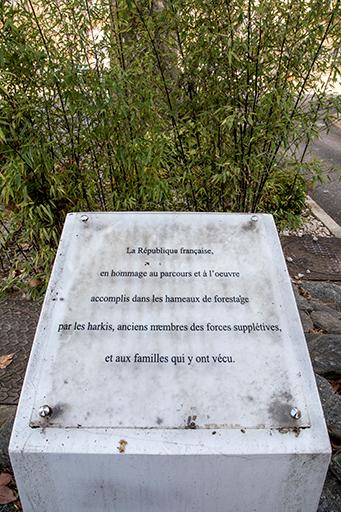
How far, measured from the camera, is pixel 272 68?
8.29 feet

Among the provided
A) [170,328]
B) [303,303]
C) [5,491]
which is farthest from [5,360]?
[303,303]

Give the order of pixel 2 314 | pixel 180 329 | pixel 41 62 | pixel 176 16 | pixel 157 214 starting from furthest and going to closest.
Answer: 1. pixel 2 314
2. pixel 176 16
3. pixel 41 62
4. pixel 157 214
5. pixel 180 329

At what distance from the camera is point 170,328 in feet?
5.18

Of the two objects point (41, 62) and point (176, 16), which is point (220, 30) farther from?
point (41, 62)

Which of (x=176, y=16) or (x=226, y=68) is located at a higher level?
(x=176, y=16)

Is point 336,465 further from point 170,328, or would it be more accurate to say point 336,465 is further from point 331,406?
point 170,328

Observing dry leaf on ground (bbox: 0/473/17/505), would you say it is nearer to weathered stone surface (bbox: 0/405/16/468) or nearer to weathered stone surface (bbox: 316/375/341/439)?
weathered stone surface (bbox: 0/405/16/468)

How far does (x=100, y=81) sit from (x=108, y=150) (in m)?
0.40

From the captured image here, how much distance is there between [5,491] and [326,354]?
1.72 m

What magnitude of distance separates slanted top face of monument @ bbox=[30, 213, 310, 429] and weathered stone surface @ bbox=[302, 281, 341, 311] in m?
1.82

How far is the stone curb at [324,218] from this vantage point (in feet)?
15.7

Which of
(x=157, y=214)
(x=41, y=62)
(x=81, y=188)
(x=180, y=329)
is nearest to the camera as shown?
(x=180, y=329)

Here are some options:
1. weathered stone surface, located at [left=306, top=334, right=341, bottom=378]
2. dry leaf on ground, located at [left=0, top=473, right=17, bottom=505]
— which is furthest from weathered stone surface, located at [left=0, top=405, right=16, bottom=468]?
weathered stone surface, located at [left=306, top=334, right=341, bottom=378]

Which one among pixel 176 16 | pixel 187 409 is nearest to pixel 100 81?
pixel 176 16
